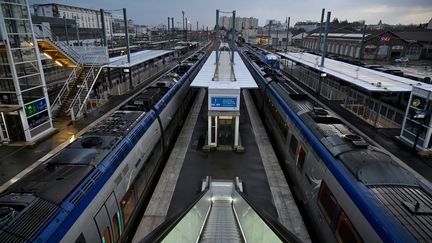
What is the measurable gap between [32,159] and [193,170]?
32.2 ft

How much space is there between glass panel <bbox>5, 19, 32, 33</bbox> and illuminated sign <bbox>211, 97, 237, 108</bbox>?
13.5 metres

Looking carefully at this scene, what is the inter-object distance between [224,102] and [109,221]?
424 inches

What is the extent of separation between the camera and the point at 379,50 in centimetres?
6425

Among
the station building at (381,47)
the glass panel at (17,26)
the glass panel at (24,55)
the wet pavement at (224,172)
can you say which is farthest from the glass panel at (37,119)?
the station building at (381,47)

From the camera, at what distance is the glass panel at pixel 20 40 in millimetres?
16531

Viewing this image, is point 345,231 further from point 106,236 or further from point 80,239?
point 80,239

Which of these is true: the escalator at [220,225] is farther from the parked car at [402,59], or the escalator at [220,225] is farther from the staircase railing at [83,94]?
the parked car at [402,59]

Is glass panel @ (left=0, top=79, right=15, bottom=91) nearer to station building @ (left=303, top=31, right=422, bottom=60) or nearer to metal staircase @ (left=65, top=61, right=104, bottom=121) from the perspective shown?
metal staircase @ (left=65, top=61, right=104, bottom=121)

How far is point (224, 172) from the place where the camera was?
50.0 feet

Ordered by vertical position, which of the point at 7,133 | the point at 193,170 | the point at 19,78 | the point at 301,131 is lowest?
the point at 193,170

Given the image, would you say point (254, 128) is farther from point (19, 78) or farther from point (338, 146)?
point (19, 78)

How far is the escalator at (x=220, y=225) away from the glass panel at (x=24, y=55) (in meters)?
16.4

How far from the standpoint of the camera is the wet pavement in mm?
12573

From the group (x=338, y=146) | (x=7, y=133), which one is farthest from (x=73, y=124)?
(x=338, y=146)
